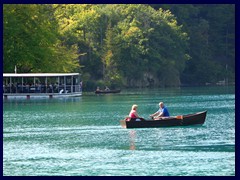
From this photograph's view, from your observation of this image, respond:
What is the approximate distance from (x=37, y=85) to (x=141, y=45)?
38969 mm

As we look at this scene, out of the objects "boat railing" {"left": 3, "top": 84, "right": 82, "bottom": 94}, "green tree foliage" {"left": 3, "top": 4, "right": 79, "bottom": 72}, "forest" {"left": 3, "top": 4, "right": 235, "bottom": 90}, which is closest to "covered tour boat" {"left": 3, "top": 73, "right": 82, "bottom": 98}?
"boat railing" {"left": 3, "top": 84, "right": 82, "bottom": 94}

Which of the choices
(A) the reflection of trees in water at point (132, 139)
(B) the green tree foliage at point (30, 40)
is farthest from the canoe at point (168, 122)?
(B) the green tree foliage at point (30, 40)

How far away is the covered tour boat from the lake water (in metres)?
20.7

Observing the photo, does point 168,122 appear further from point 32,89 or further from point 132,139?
point 32,89

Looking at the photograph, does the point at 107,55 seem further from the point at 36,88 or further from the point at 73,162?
the point at 73,162

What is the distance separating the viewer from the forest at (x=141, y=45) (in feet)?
321

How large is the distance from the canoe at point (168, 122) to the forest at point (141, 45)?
35.9 metres

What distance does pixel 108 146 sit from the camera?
3409 centimetres

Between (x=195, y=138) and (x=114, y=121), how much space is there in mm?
10357

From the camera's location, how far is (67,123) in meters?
45.8

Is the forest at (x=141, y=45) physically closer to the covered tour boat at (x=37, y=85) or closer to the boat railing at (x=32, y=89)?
the covered tour boat at (x=37, y=85)

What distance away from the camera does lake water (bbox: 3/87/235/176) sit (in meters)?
27.5

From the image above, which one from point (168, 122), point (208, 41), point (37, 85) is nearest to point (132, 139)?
point (168, 122)
